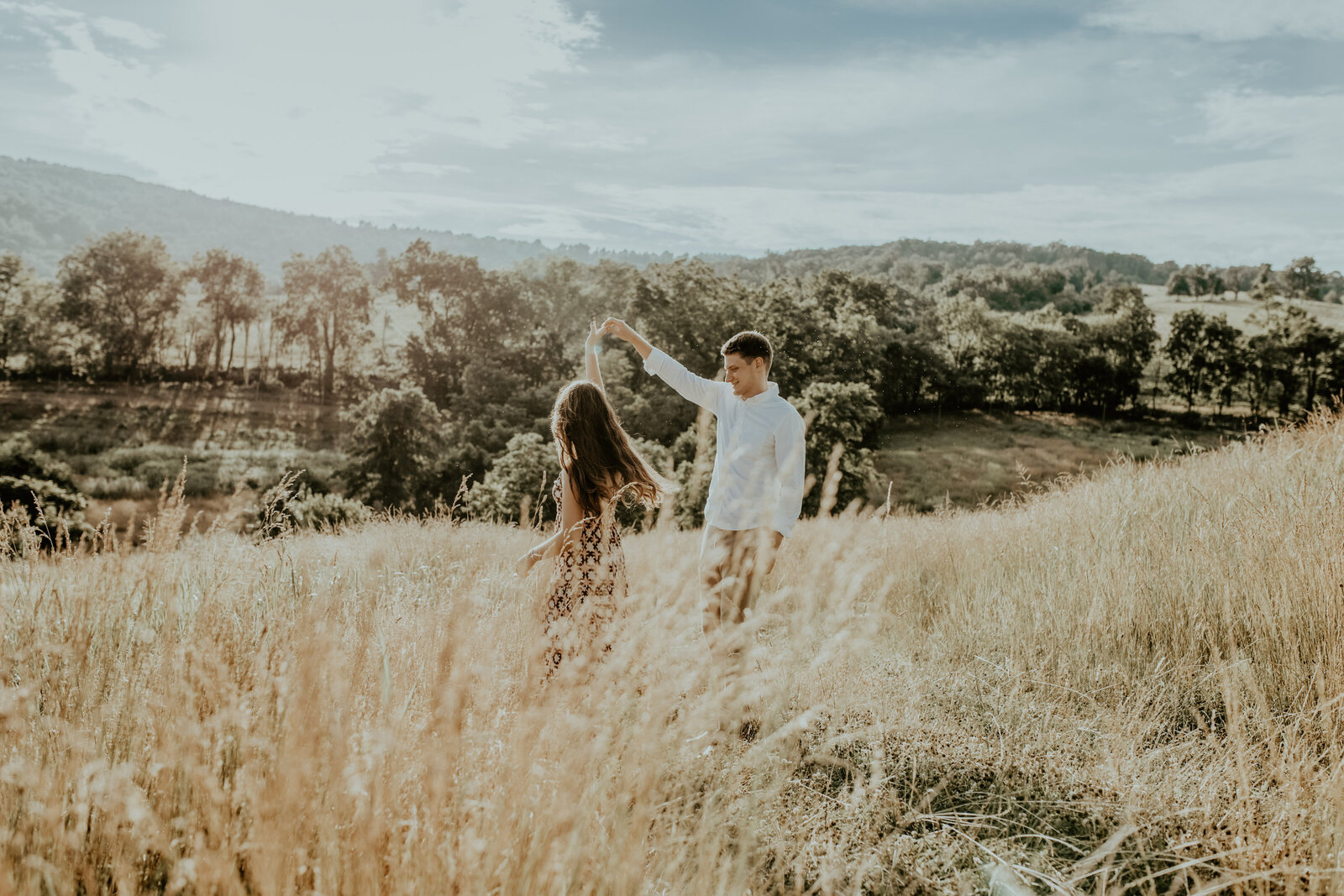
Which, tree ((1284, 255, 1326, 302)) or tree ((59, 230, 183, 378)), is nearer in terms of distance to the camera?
tree ((59, 230, 183, 378))

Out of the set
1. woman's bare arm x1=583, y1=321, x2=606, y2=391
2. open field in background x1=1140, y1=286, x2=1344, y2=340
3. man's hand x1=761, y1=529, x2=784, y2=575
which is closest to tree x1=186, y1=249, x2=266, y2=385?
woman's bare arm x1=583, y1=321, x2=606, y2=391

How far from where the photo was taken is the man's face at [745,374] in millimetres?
4117

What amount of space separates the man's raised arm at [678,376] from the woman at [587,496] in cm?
112

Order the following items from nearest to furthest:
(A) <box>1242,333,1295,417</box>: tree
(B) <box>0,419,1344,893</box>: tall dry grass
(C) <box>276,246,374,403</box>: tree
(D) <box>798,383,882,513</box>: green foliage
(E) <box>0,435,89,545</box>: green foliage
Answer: (B) <box>0,419,1344,893</box>: tall dry grass
(E) <box>0,435,89,545</box>: green foliage
(D) <box>798,383,882,513</box>: green foliage
(A) <box>1242,333,1295,417</box>: tree
(C) <box>276,246,374,403</box>: tree

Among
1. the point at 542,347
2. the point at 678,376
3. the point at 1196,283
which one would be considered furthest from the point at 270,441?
the point at 1196,283

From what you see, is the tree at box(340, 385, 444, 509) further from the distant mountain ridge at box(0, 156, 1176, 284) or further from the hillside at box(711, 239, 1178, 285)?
the hillside at box(711, 239, 1178, 285)

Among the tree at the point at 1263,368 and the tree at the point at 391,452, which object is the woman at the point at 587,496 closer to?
the tree at the point at 391,452

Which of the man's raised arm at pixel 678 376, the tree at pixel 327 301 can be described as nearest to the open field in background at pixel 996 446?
the man's raised arm at pixel 678 376

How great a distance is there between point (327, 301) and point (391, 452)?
24.4 metres

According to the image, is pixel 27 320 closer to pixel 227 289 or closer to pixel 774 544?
pixel 227 289

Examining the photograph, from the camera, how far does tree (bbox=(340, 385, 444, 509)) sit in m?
27.8

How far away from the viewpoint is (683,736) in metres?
2.10

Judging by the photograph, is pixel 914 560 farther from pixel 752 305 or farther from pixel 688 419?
pixel 752 305

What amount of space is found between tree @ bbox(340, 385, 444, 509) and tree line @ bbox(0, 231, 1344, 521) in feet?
0.27
